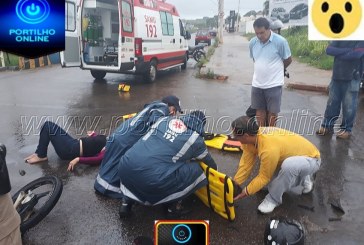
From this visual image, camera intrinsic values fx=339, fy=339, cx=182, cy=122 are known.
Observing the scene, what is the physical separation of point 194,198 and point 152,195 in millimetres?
695

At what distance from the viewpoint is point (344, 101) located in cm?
537

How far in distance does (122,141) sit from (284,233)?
1.84m

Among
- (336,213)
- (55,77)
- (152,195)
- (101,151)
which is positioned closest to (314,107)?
(336,213)

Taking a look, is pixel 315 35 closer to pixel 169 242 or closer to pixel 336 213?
pixel 169 242

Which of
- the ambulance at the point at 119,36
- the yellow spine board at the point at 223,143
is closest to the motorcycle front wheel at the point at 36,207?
the yellow spine board at the point at 223,143

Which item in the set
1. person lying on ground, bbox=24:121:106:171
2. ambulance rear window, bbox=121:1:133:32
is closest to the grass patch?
ambulance rear window, bbox=121:1:133:32

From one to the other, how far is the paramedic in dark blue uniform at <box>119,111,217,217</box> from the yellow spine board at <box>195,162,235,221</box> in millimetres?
95

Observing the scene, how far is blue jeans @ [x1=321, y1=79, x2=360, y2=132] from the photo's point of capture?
207 inches

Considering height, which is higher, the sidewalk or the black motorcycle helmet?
the sidewalk

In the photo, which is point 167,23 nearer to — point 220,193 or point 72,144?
point 72,144

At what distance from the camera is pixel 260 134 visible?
10.5ft

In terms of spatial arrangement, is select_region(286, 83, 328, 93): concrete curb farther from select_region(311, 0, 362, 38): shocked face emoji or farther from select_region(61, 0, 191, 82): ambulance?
select_region(311, 0, 362, 38): shocked face emoji

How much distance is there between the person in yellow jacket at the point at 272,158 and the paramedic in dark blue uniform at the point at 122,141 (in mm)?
871

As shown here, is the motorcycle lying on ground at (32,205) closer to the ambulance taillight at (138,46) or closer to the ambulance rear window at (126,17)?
the ambulance rear window at (126,17)
